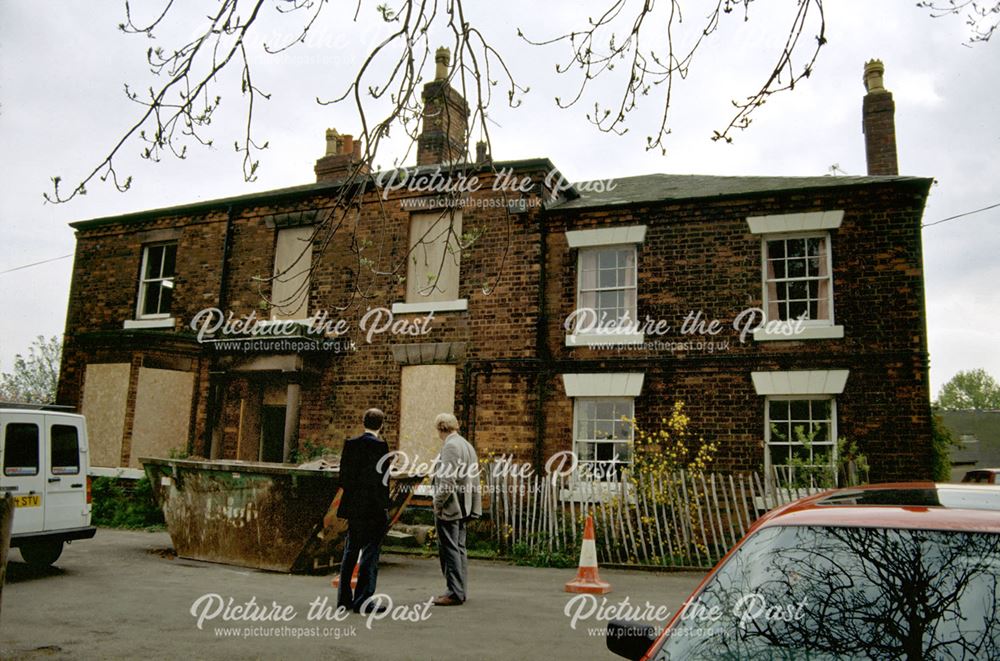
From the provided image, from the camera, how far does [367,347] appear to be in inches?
599

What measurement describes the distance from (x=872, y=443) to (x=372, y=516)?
861 centimetres

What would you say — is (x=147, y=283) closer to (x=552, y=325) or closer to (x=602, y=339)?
(x=552, y=325)

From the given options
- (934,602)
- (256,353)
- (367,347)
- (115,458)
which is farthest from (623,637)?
(115,458)

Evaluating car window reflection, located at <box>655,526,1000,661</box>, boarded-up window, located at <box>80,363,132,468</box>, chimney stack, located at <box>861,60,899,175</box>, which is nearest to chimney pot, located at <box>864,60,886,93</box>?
chimney stack, located at <box>861,60,899,175</box>

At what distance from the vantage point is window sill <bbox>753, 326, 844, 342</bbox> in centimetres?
1238

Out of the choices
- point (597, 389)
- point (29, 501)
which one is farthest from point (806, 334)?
A: point (29, 501)

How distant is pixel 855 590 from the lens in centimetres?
251

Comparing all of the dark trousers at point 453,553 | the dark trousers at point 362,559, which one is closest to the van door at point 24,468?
the dark trousers at point 362,559

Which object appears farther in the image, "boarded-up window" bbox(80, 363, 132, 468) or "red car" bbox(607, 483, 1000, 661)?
"boarded-up window" bbox(80, 363, 132, 468)

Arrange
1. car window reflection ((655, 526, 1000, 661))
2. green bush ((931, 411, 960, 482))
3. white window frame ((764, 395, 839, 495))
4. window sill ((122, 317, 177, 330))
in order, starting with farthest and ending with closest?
window sill ((122, 317, 177, 330)), green bush ((931, 411, 960, 482)), white window frame ((764, 395, 839, 495)), car window reflection ((655, 526, 1000, 661))

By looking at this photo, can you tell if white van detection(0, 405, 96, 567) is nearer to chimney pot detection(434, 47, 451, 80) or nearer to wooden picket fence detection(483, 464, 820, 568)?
wooden picket fence detection(483, 464, 820, 568)

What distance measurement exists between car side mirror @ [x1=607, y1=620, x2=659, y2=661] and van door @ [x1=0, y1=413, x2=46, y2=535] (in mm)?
8143

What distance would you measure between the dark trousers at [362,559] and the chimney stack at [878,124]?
40.8ft

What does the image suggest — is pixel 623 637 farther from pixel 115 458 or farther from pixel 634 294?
pixel 115 458
